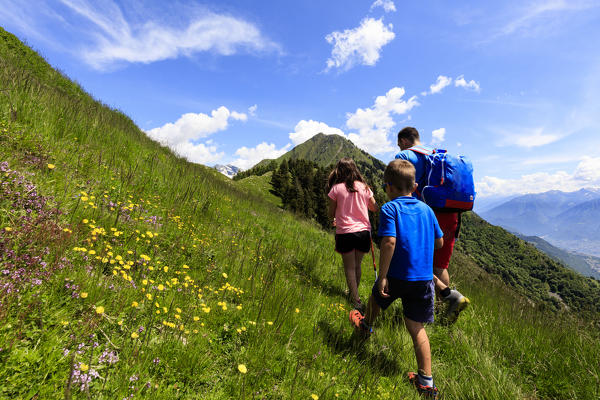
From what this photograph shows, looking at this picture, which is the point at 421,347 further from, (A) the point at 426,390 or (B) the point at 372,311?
(B) the point at 372,311

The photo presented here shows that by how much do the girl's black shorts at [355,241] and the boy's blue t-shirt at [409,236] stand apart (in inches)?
63.6

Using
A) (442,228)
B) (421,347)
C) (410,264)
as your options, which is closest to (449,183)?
(442,228)

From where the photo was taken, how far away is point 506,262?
5719 inches

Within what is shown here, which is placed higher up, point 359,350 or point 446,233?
point 446,233

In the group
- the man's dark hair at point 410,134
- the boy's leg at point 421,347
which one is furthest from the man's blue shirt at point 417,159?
the boy's leg at point 421,347

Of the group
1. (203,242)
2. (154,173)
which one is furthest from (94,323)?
(154,173)

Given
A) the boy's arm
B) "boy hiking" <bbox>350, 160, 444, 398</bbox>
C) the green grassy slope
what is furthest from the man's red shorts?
the boy's arm

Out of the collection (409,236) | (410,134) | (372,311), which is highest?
(410,134)

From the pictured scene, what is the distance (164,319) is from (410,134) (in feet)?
13.9

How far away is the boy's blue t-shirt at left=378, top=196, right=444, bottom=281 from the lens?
2.84 m

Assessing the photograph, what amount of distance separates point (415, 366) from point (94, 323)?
3.34 meters

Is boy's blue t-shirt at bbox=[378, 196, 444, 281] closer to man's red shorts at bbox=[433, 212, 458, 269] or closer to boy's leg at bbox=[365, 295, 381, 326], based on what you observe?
boy's leg at bbox=[365, 295, 381, 326]

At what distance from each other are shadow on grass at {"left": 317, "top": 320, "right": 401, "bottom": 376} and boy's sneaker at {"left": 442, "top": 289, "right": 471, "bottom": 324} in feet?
5.34

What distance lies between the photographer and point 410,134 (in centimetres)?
427
